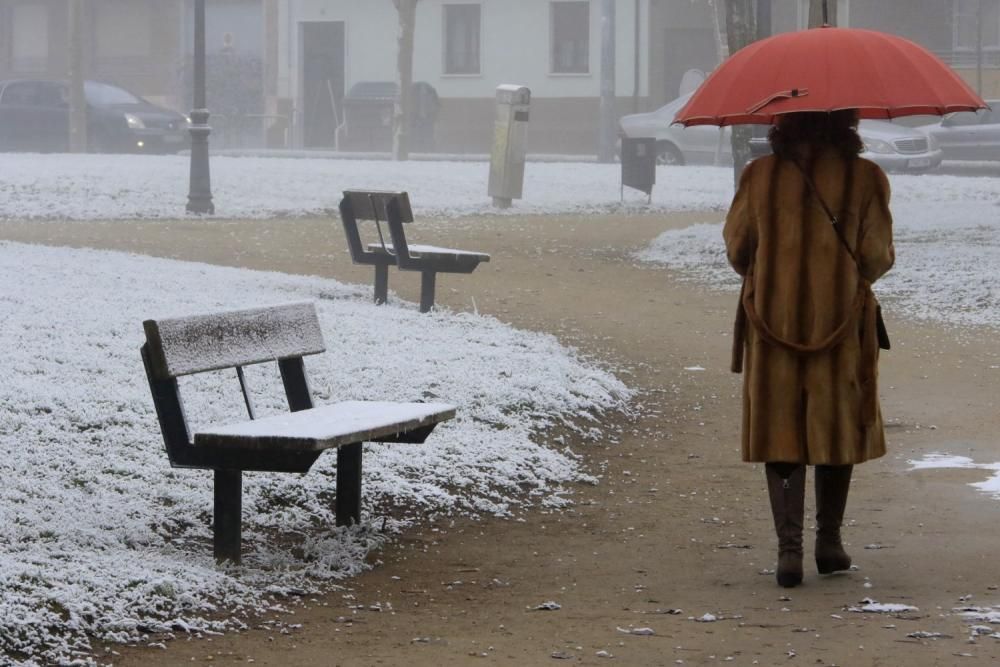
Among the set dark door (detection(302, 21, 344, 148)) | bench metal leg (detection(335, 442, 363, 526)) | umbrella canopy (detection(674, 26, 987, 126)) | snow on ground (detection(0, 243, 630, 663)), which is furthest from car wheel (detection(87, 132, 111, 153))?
umbrella canopy (detection(674, 26, 987, 126))

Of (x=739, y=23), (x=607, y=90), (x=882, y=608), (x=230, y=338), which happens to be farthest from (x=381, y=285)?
(x=607, y=90)

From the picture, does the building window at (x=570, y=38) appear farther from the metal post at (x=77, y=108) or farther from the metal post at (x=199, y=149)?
the metal post at (x=199, y=149)

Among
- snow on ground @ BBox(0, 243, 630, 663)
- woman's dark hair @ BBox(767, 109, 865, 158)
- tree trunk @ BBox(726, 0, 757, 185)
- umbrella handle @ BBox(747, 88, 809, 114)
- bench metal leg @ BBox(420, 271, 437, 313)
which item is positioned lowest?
snow on ground @ BBox(0, 243, 630, 663)

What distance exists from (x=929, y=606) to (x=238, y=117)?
41080 millimetres

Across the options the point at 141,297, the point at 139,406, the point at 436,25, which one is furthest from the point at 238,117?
the point at 139,406

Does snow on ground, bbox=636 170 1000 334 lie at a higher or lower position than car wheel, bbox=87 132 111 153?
lower

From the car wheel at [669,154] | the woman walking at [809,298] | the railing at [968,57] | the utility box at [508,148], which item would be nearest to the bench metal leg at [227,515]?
the woman walking at [809,298]

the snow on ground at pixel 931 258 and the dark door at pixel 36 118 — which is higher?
the dark door at pixel 36 118

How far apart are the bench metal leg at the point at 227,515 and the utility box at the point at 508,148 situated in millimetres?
→ 16204

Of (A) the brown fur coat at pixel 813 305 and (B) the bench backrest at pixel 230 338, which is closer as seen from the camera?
(A) the brown fur coat at pixel 813 305

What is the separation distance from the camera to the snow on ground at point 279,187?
67.6 ft

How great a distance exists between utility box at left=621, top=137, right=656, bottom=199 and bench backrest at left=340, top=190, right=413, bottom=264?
9.83 metres

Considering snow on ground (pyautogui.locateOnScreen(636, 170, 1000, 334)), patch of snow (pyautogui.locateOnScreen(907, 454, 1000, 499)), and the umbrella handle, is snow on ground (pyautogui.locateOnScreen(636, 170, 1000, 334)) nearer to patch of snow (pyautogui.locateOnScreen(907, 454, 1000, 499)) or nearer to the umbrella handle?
patch of snow (pyautogui.locateOnScreen(907, 454, 1000, 499))

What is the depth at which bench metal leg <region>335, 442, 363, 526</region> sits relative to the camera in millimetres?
6102
